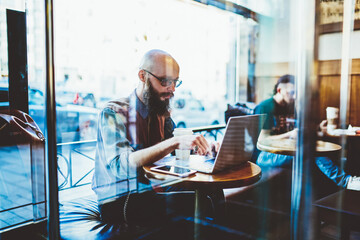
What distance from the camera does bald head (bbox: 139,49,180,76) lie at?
2109mm

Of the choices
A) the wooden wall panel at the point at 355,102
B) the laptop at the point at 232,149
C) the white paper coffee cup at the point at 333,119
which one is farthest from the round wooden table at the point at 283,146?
the wooden wall panel at the point at 355,102

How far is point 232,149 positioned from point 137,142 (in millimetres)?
675

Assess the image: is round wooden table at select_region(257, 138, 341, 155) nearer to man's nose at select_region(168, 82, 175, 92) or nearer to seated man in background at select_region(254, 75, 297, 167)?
seated man in background at select_region(254, 75, 297, 167)

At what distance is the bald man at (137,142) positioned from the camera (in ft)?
5.61

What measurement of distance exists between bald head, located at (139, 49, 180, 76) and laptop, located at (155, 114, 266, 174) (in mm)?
633

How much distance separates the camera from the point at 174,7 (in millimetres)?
3369

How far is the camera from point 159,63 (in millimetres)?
2146

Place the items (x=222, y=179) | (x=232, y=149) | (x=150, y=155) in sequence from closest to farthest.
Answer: (x=222, y=179), (x=232, y=149), (x=150, y=155)

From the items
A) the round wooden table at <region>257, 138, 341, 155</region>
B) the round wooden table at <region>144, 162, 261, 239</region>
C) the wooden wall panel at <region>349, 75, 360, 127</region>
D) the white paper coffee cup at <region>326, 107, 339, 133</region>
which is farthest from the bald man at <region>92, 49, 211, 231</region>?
the wooden wall panel at <region>349, 75, 360, 127</region>

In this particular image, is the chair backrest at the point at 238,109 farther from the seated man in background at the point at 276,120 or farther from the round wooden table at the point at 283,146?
the round wooden table at the point at 283,146

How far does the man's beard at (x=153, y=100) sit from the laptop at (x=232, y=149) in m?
0.44

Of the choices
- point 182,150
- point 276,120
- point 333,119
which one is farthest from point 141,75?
point 333,119

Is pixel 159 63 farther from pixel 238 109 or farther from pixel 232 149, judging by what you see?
pixel 238 109

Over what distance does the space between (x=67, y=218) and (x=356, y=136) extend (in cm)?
235
